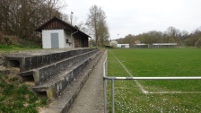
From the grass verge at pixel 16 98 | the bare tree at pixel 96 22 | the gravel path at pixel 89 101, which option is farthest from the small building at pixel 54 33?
the bare tree at pixel 96 22

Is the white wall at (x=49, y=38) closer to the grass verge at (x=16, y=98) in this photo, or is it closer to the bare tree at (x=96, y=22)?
the grass verge at (x=16, y=98)

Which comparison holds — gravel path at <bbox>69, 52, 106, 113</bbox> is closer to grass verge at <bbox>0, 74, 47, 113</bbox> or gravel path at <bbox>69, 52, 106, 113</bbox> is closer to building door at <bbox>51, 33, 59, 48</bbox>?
grass verge at <bbox>0, 74, 47, 113</bbox>

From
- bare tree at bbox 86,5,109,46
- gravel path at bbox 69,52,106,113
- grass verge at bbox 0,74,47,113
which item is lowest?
gravel path at bbox 69,52,106,113

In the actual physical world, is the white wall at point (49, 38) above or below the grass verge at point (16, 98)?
above

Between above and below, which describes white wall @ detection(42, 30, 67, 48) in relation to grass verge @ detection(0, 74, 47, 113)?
above

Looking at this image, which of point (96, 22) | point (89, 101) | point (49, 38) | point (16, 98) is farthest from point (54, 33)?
point (96, 22)

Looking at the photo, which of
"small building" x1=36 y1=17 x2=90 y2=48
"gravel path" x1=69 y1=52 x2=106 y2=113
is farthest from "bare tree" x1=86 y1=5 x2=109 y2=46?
"gravel path" x1=69 y1=52 x2=106 y2=113

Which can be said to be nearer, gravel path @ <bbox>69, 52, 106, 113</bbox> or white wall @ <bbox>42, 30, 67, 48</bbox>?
gravel path @ <bbox>69, 52, 106, 113</bbox>

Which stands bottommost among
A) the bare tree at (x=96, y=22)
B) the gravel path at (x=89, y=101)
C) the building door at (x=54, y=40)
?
the gravel path at (x=89, y=101)

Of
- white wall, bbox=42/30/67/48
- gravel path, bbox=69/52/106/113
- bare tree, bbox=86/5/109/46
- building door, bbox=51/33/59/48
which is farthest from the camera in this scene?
bare tree, bbox=86/5/109/46

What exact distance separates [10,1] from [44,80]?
22.7m

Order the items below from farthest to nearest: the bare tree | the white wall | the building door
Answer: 1. the bare tree
2. the building door
3. the white wall

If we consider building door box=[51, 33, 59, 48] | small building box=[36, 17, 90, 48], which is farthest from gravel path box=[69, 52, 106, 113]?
building door box=[51, 33, 59, 48]

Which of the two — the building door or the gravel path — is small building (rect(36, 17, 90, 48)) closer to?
the building door
